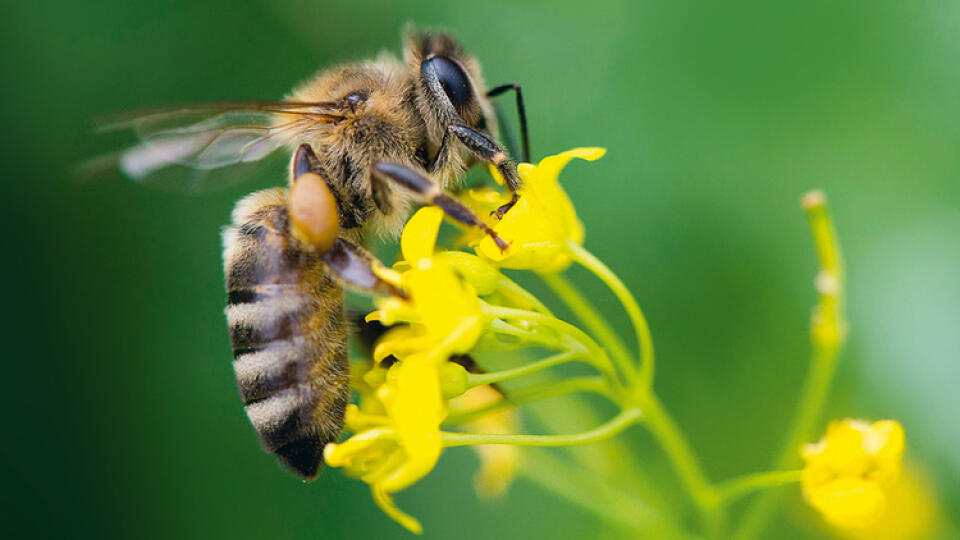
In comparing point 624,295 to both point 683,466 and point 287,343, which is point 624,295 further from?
point 287,343

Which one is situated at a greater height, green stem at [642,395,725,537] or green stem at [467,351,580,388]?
green stem at [467,351,580,388]

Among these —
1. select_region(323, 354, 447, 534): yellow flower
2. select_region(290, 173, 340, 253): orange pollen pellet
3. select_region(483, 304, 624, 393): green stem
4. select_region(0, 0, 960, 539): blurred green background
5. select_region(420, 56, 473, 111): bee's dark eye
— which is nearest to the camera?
select_region(323, 354, 447, 534): yellow flower

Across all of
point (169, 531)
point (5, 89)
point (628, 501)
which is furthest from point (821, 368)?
point (5, 89)

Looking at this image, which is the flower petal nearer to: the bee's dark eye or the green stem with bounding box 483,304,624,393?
the green stem with bounding box 483,304,624,393

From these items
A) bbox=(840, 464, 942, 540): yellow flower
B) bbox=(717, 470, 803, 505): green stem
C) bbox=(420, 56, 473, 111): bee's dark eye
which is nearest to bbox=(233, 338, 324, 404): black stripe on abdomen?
bbox=(420, 56, 473, 111): bee's dark eye

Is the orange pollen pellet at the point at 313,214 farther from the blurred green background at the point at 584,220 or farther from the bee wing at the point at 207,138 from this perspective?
the blurred green background at the point at 584,220
